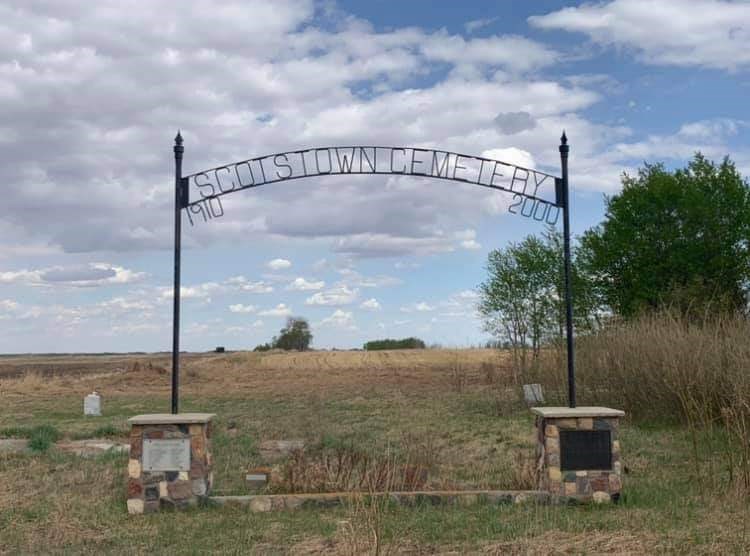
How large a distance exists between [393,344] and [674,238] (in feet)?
205

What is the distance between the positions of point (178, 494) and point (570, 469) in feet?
13.4

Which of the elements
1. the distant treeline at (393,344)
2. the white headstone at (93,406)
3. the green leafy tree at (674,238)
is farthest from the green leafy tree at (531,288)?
the distant treeline at (393,344)

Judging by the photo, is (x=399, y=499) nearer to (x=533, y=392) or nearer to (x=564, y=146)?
(x=564, y=146)

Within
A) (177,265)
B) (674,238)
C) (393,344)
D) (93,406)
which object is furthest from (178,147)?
(393,344)

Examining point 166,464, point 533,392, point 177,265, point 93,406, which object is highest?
point 177,265

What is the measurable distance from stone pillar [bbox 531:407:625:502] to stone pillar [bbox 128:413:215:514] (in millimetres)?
3624

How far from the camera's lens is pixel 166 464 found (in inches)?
338

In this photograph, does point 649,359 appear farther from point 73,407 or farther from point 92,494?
point 73,407

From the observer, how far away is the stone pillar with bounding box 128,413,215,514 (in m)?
8.56

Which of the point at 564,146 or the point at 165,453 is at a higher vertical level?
the point at 564,146

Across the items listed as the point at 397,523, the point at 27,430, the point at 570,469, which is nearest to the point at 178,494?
the point at 397,523

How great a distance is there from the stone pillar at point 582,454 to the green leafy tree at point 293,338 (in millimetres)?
89088

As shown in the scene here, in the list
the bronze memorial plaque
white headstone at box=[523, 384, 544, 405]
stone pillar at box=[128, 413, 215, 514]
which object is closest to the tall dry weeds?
white headstone at box=[523, 384, 544, 405]

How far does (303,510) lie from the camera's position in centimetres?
852
